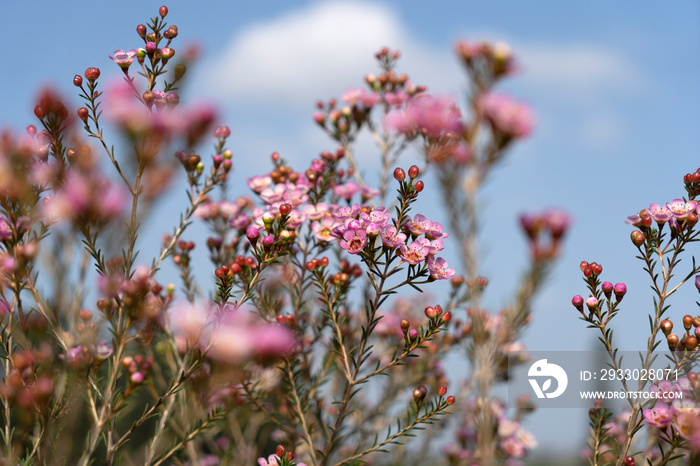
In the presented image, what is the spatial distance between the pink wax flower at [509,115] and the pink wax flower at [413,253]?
2.59 feet

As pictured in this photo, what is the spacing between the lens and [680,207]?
242 cm

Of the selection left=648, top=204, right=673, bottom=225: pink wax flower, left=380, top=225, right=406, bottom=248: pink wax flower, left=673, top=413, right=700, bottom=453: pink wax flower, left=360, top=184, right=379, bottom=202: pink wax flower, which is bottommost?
left=673, top=413, right=700, bottom=453: pink wax flower

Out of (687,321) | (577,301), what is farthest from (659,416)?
(577,301)

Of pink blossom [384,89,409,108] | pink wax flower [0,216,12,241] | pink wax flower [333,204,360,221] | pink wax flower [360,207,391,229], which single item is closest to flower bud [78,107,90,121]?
pink wax flower [0,216,12,241]

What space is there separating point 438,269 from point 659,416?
1079mm

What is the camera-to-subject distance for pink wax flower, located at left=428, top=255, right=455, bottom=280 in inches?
87.4

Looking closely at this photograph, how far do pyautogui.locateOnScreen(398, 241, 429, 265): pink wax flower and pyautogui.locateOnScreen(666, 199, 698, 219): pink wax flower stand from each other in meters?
1.15

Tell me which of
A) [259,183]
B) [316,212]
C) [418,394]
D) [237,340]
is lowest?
[418,394]

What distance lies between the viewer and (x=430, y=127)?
69.5 inches

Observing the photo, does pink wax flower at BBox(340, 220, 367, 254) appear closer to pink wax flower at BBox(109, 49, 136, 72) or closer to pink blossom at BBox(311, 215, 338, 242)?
pink blossom at BBox(311, 215, 338, 242)

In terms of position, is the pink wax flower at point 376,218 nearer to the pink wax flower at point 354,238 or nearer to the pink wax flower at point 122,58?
the pink wax flower at point 354,238

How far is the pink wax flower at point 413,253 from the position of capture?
2.20m

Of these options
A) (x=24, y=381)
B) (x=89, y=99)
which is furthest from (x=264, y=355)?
(x=89, y=99)

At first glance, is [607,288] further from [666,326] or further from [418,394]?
[418,394]
